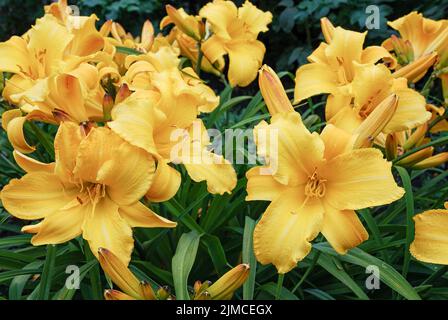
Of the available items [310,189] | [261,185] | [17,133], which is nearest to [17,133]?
[17,133]

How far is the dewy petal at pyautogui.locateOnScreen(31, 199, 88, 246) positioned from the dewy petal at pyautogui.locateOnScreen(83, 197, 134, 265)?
1.0 inches

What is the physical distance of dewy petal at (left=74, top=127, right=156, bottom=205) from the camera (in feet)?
3.90

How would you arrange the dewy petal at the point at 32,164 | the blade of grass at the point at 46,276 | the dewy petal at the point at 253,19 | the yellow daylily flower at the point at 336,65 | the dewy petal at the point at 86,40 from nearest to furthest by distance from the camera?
1. the dewy petal at the point at 32,164
2. the blade of grass at the point at 46,276
3. the yellow daylily flower at the point at 336,65
4. the dewy petal at the point at 86,40
5. the dewy petal at the point at 253,19

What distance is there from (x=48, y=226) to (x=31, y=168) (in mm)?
156

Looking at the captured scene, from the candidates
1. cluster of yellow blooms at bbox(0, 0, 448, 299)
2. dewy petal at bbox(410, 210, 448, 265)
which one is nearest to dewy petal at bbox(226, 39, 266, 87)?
cluster of yellow blooms at bbox(0, 0, 448, 299)

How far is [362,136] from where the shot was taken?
129 cm

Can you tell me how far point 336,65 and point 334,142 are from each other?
1.52ft

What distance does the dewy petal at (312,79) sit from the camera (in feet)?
5.32

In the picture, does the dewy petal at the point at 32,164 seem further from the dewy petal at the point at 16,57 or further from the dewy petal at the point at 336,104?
the dewy petal at the point at 336,104

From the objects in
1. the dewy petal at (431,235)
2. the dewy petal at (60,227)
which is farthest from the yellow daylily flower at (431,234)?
the dewy petal at (60,227)

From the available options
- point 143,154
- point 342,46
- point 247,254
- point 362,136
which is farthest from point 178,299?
point 342,46

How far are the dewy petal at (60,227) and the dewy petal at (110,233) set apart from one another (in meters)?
0.03

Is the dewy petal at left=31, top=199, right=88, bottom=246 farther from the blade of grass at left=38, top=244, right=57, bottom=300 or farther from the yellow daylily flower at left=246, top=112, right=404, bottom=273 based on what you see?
the yellow daylily flower at left=246, top=112, right=404, bottom=273

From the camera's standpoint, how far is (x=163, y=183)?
4.09 feet
